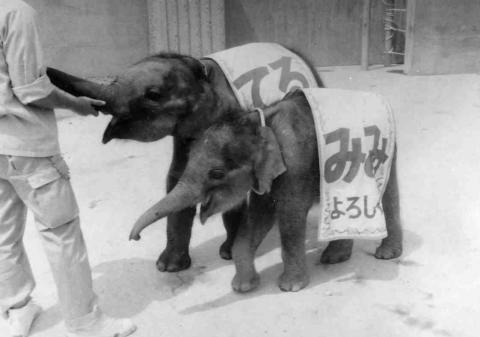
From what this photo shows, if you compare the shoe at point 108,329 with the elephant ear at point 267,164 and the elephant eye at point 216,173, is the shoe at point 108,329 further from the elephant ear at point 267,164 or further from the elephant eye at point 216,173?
the elephant ear at point 267,164

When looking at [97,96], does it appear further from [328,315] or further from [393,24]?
[393,24]

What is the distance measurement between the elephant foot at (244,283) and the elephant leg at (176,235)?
437 millimetres

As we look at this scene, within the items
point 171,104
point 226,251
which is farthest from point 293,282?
point 171,104

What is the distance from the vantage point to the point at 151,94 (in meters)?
3.55

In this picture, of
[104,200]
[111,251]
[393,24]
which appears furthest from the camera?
[393,24]

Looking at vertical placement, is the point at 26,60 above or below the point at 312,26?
above

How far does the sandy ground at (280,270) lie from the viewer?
10.9 feet

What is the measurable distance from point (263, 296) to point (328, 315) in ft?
1.34

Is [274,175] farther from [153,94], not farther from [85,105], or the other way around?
[85,105]

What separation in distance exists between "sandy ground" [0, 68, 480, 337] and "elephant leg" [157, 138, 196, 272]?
0.09 meters

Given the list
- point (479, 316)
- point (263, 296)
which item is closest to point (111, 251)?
point (263, 296)

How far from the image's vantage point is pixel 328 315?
11.1 feet

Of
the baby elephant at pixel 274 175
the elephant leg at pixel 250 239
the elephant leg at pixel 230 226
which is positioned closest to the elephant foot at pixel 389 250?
the baby elephant at pixel 274 175

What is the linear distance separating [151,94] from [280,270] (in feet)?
4.33
